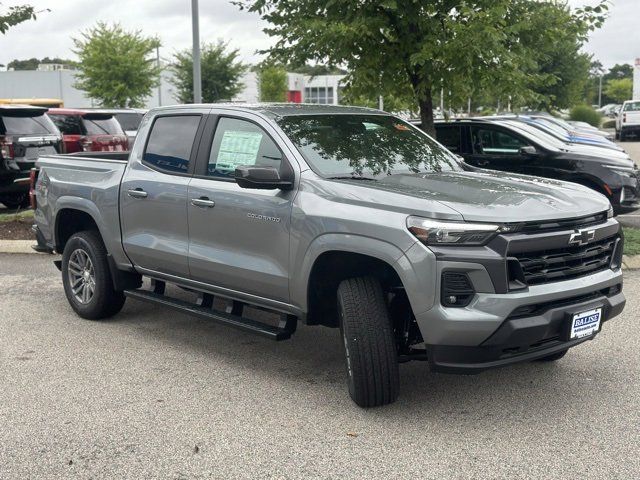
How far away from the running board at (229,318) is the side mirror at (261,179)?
0.88 meters

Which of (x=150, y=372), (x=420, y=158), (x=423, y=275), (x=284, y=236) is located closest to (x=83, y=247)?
(x=150, y=372)

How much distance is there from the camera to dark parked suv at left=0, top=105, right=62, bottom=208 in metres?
13.5

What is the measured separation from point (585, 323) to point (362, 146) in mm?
1978

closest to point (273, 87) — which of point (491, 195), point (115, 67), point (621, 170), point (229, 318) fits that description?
point (115, 67)

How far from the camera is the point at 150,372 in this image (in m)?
5.72

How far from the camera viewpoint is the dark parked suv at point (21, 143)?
44.3ft

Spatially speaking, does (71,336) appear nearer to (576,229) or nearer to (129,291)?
(129,291)

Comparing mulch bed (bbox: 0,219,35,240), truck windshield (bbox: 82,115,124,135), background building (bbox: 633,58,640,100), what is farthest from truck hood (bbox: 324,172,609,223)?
background building (bbox: 633,58,640,100)

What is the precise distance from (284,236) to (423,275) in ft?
3.83

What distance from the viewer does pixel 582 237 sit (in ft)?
15.5

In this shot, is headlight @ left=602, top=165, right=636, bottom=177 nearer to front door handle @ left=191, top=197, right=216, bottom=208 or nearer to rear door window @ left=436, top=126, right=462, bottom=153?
rear door window @ left=436, top=126, right=462, bottom=153

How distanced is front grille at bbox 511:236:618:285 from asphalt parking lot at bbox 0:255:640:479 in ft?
2.73

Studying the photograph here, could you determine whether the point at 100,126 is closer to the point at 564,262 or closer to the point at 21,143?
the point at 21,143

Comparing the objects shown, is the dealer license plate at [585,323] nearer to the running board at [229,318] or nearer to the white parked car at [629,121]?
the running board at [229,318]
